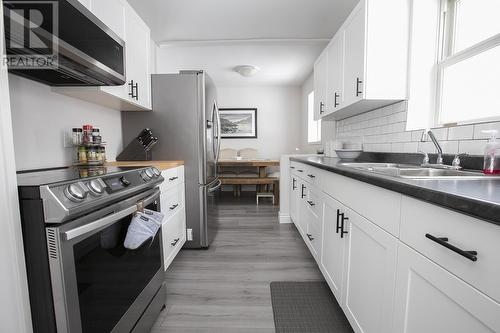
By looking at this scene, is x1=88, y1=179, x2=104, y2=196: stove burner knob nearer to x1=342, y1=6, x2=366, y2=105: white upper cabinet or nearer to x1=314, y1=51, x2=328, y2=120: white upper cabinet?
x1=342, y1=6, x2=366, y2=105: white upper cabinet

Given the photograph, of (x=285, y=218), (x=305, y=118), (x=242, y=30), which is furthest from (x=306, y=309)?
Answer: (x=305, y=118)

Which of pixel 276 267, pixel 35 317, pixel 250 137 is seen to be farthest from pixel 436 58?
pixel 250 137

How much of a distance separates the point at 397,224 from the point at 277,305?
1.03 meters

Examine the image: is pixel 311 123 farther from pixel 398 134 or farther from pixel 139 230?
pixel 139 230

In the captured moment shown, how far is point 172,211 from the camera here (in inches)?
74.0

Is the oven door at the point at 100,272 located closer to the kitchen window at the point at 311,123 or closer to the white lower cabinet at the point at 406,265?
the white lower cabinet at the point at 406,265

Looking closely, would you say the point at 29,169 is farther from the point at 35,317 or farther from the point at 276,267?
the point at 276,267

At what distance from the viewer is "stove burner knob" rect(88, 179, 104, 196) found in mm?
846

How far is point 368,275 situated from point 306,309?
658mm

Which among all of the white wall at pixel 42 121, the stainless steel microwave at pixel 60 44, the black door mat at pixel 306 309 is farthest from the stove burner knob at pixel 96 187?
the black door mat at pixel 306 309

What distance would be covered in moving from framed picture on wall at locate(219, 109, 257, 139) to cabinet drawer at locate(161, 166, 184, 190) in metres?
3.32

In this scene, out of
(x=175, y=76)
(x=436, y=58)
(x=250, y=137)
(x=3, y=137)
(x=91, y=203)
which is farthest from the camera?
(x=250, y=137)

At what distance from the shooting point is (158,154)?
7.34 feet

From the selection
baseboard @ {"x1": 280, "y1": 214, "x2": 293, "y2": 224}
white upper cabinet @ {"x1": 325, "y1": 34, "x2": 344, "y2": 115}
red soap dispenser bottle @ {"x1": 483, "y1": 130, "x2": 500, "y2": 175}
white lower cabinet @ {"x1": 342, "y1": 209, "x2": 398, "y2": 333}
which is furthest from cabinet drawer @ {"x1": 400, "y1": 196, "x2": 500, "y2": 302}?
baseboard @ {"x1": 280, "y1": 214, "x2": 293, "y2": 224}
